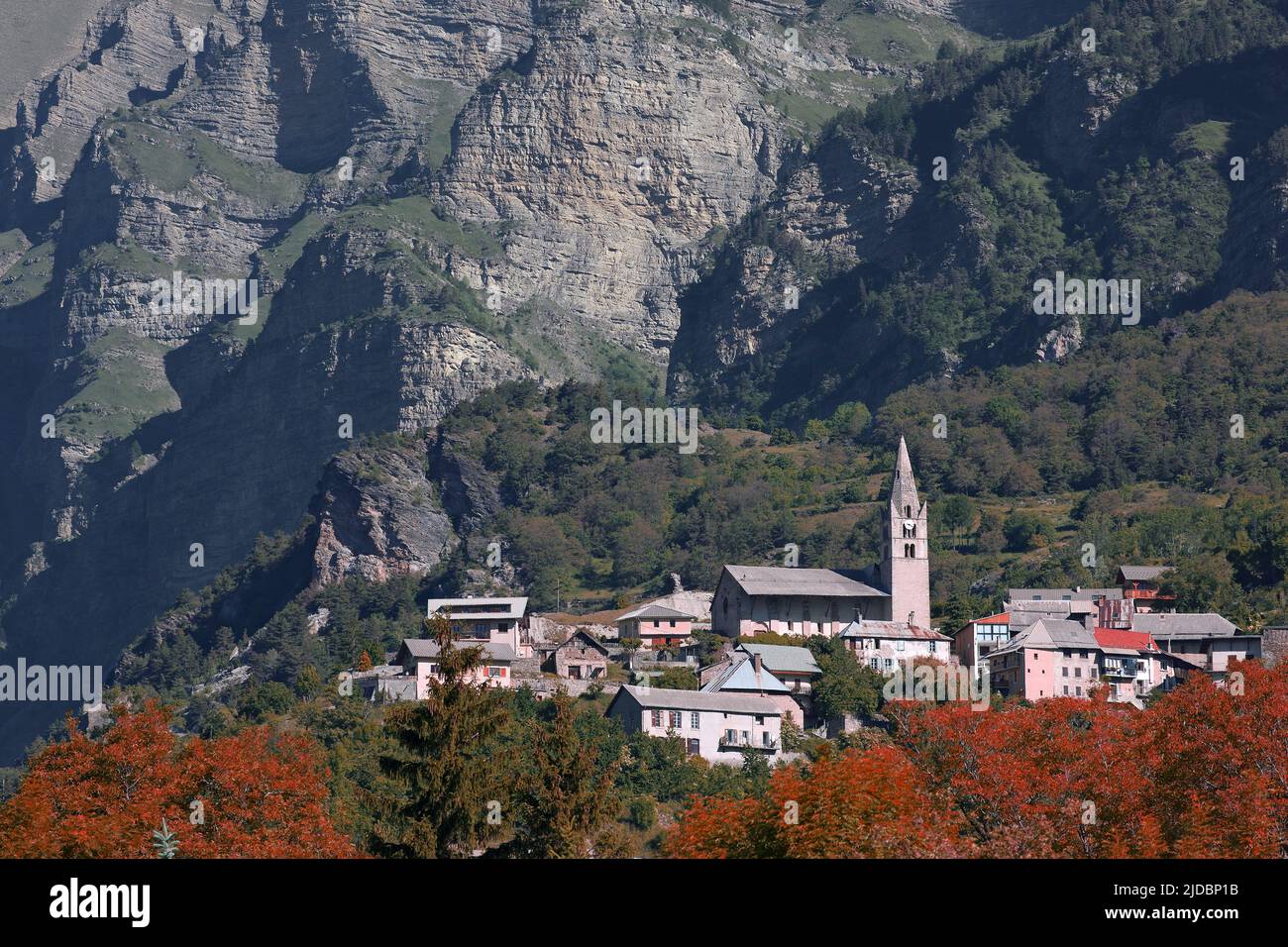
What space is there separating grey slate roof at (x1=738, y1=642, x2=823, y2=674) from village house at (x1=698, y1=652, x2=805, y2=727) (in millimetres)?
862

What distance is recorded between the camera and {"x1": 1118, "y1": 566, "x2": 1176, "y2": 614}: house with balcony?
4847 inches

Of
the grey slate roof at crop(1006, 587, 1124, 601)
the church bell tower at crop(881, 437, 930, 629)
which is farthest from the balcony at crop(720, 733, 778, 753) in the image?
the grey slate roof at crop(1006, 587, 1124, 601)

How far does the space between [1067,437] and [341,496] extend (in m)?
58.4

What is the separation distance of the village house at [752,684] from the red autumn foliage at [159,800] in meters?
42.2

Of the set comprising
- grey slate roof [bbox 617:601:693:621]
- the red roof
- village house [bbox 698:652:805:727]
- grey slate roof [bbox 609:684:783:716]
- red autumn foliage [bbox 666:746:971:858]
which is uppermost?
grey slate roof [bbox 617:601:693:621]

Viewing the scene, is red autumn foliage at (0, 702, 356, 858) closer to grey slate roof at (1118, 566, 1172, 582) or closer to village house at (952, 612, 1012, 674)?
village house at (952, 612, 1012, 674)

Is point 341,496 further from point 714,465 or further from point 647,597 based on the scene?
point 647,597

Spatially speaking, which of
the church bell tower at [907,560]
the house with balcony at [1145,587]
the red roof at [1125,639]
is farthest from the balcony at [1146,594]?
the church bell tower at [907,560]

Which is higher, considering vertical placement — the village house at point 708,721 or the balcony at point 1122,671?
the balcony at point 1122,671

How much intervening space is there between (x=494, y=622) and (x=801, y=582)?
16.1 meters

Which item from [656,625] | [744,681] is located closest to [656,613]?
[656,625]

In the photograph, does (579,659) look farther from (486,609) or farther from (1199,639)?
(1199,639)

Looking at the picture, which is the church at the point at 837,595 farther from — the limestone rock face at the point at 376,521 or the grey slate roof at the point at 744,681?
the limestone rock face at the point at 376,521

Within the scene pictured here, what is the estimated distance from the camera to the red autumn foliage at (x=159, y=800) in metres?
53.0
